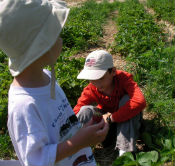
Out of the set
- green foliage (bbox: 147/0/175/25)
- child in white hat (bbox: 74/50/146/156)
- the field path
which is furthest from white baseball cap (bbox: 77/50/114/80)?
green foliage (bbox: 147/0/175/25)

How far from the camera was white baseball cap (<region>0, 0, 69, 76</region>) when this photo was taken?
1.29 meters

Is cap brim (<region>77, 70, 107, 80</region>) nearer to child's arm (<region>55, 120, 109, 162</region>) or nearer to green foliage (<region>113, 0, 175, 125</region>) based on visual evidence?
green foliage (<region>113, 0, 175, 125</region>)

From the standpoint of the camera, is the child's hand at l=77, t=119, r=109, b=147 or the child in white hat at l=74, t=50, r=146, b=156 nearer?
the child's hand at l=77, t=119, r=109, b=147

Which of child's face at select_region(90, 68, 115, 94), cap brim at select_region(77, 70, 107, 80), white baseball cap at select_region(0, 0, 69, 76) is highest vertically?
white baseball cap at select_region(0, 0, 69, 76)

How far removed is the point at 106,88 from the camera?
8.56 feet

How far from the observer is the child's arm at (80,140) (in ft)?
4.61

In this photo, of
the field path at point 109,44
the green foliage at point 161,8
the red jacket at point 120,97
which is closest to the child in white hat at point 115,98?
the red jacket at point 120,97

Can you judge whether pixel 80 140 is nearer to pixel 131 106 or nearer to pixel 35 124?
pixel 35 124

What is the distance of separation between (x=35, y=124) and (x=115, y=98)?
140cm

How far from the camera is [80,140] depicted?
56.3 inches

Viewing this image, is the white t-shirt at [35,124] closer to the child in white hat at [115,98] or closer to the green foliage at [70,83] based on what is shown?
the child in white hat at [115,98]

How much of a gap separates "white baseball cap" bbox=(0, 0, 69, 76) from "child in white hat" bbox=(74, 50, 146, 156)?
43.3 inches

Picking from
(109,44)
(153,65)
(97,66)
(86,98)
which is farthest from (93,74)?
(109,44)

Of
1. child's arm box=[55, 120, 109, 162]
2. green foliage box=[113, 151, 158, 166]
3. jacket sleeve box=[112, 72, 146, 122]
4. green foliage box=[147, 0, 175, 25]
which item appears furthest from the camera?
green foliage box=[147, 0, 175, 25]
